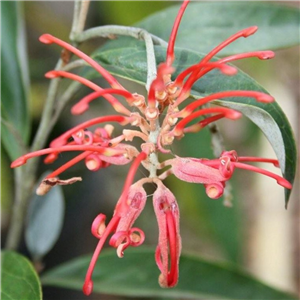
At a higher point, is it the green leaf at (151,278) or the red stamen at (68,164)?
the red stamen at (68,164)

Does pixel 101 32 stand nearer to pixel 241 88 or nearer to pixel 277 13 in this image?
pixel 241 88

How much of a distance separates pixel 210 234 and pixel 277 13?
3.10 ft

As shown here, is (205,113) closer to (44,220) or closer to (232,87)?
(232,87)

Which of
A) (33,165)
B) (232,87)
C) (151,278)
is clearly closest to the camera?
(232,87)

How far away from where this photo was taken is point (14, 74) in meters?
1.07

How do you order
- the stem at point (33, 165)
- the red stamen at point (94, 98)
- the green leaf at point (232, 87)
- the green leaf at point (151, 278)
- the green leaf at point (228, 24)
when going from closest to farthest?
the red stamen at point (94, 98), the green leaf at point (232, 87), the stem at point (33, 165), the green leaf at point (228, 24), the green leaf at point (151, 278)

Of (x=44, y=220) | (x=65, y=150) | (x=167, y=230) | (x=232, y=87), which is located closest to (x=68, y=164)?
(x=65, y=150)

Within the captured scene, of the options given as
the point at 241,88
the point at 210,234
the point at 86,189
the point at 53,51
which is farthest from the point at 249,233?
the point at 241,88

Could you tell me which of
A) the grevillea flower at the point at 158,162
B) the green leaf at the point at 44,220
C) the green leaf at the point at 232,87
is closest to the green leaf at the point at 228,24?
the green leaf at the point at 232,87

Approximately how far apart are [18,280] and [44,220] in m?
0.41

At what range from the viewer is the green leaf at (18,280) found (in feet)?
2.49

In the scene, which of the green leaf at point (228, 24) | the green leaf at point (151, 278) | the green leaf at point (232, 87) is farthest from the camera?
the green leaf at point (151, 278)

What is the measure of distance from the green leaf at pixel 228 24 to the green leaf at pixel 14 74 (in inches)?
10.1

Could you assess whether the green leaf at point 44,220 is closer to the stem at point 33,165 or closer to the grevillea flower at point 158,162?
the stem at point 33,165
